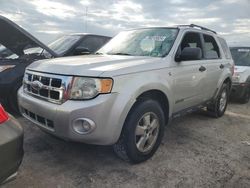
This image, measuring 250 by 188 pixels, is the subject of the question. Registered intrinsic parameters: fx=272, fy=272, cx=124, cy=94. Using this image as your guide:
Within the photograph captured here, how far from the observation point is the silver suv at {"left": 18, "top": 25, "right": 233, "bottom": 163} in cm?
282

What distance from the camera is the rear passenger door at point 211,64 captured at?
4.75 metres

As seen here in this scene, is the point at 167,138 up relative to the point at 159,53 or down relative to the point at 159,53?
down

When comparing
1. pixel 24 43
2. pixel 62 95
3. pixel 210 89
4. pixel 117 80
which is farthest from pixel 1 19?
pixel 210 89

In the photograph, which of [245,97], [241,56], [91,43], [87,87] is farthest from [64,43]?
[241,56]

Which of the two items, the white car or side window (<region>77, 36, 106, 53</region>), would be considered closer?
side window (<region>77, 36, 106, 53</region>)

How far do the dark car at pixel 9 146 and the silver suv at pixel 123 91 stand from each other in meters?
0.69

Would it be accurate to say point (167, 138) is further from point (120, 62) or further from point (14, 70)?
point (14, 70)

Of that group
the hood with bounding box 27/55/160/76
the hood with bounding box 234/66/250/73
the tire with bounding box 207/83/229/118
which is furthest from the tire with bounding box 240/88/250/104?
the hood with bounding box 27/55/160/76

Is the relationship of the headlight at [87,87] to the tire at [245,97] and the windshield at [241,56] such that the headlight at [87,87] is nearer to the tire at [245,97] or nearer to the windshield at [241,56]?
the tire at [245,97]

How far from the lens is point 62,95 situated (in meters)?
2.87

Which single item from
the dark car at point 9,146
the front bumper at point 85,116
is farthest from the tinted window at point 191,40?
the dark car at point 9,146

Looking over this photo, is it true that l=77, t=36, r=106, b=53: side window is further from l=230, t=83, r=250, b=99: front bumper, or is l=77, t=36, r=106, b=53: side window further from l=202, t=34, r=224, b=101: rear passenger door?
l=230, t=83, r=250, b=99: front bumper

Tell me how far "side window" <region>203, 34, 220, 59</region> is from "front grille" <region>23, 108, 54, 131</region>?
3022 mm

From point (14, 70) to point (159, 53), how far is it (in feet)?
8.64
